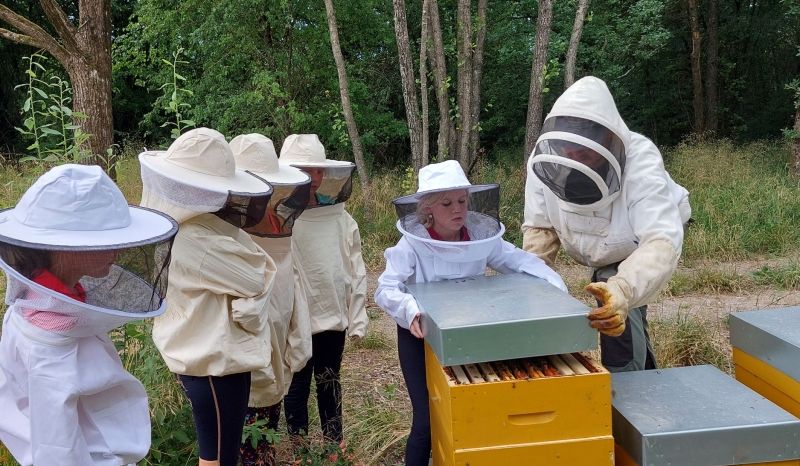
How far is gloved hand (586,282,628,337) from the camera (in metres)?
1.99

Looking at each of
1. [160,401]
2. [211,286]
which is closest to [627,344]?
[211,286]

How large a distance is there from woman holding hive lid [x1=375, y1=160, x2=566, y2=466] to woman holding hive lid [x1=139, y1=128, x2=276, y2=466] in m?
0.52

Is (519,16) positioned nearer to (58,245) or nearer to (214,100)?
(214,100)

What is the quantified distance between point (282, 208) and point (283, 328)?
0.54 m

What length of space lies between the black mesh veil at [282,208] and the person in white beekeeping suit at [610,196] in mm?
977

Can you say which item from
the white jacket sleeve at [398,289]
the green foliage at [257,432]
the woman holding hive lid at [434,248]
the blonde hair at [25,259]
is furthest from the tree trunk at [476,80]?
the blonde hair at [25,259]

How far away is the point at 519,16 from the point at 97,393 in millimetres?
13865

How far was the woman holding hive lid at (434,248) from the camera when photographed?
2.58 metres

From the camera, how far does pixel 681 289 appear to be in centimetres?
598

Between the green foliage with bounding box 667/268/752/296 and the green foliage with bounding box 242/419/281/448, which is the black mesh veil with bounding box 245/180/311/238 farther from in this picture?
the green foliage with bounding box 667/268/752/296

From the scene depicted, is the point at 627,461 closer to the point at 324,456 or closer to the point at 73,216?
the point at 324,456

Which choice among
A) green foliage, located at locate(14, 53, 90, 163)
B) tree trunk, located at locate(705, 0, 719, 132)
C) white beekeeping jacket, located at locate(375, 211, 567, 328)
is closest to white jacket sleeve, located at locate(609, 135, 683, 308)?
white beekeeping jacket, located at locate(375, 211, 567, 328)

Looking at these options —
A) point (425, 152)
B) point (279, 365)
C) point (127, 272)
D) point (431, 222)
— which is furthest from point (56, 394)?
point (425, 152)

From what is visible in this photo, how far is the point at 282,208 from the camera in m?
2.75
